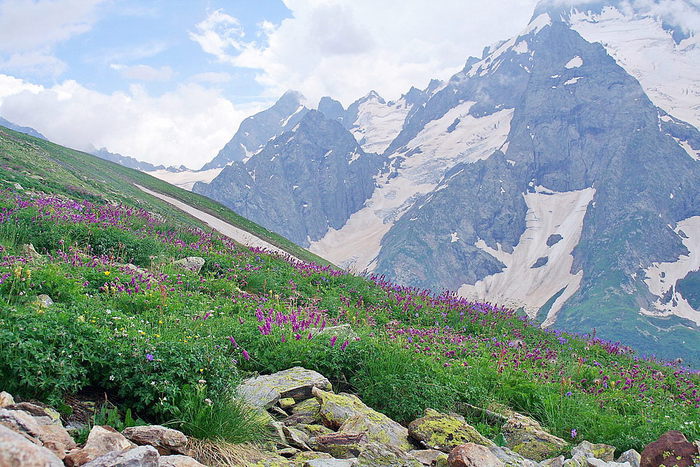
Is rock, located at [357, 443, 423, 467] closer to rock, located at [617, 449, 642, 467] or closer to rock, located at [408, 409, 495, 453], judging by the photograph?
rock, located at [408, 409, 495, 453]

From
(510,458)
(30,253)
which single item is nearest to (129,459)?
(510,458)

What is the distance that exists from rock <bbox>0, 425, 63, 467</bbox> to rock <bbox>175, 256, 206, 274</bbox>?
35.1 ft

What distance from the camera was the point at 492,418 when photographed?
8.16 m

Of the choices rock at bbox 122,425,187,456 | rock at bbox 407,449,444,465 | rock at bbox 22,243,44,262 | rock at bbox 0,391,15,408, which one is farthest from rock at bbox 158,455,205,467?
rock at bbox 22,243,44,262

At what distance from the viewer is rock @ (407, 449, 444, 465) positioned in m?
6.25

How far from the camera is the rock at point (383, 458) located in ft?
18.9

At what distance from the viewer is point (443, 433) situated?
6977 mm

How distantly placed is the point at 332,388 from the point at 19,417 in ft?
14.6

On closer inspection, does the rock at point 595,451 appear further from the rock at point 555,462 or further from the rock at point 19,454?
the rock at point 19,454

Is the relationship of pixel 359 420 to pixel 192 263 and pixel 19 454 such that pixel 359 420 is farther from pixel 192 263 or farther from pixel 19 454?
pixel 192 263

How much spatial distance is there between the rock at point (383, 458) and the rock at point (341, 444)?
0.11m

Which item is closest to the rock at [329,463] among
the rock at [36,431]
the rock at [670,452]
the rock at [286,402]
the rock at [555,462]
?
the rock at [286,402]

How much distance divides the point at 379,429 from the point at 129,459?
3434 millimetres

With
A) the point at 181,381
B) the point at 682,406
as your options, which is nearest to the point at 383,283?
the point at 682,406
